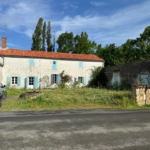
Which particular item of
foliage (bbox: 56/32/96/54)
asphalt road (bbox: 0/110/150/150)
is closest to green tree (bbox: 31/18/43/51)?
foliage (bbox: 56/32/96/54)

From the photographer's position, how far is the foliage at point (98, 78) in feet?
80.7

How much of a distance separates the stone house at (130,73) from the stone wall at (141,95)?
Result: 6829 mm

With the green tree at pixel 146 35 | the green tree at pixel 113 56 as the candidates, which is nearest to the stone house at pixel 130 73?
the green tree at pixel 113 56

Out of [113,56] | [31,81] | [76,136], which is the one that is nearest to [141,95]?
[76,136]

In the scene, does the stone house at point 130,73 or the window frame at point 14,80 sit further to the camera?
the window frame at point 14,80

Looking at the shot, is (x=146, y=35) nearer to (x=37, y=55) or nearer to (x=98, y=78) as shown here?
(x=98, y=78)

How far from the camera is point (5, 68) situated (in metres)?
21.9

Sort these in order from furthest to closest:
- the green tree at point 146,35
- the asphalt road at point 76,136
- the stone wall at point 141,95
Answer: the green tree at point 146,35
the stone wall at point 141,95
the asphalt road at point 76,136

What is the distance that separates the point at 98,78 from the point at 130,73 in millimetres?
6271

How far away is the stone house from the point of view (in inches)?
706

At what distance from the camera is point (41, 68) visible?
23.6 m

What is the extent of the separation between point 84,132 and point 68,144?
99cm

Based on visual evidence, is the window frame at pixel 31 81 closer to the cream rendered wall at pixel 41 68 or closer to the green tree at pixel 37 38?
the cream rendered wall at pixel 41 68

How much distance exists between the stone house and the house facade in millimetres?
3975
